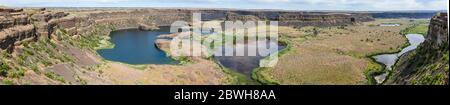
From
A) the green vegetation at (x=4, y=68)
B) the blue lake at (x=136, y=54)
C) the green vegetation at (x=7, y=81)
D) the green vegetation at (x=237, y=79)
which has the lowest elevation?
the green vegetation at (x=237, y=79)

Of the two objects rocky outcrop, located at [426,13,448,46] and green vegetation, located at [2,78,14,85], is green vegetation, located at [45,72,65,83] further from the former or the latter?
rocky outcrop, located at [426,13,448,46]

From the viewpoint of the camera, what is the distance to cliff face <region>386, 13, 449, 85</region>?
31.6m

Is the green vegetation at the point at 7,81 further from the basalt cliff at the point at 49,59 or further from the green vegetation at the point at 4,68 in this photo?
the green vegetation at the point at 4,68

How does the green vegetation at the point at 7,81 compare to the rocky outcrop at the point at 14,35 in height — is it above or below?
below

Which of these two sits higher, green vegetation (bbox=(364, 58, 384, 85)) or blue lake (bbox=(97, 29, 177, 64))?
blue lake (bbox=(97, 29, 177, 64))

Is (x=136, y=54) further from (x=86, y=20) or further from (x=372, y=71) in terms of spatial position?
(x=372, y=71)

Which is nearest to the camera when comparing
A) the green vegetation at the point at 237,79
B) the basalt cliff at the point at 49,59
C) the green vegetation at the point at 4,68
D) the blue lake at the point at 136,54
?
the green vegetation at the point at 4,68

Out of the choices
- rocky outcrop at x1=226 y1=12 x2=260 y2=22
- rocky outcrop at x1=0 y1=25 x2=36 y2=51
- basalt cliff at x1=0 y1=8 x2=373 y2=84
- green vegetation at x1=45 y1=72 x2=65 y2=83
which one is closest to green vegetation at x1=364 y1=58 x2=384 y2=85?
basalt cliff at x1=0 y1=8 x2=373 y2=84

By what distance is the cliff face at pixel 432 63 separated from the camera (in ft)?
104

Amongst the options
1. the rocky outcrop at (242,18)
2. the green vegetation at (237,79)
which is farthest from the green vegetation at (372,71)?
the rocky outcrop at (242,18)

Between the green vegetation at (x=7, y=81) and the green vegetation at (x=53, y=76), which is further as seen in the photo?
the green vegetation at (x=53, y=76)

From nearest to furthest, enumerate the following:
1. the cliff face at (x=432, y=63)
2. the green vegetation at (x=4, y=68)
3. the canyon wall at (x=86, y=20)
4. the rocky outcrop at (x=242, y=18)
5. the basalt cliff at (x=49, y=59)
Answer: the cliff face at (x=432, y=63), the green vegetation at (x=4, y=68), the basalt cliff at (x=49, y=59), the canyon wall at (x=86, y=20), the rocky outcrop at (x=242, y=18)
